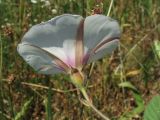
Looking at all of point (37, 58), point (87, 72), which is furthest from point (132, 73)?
point (37, 58)

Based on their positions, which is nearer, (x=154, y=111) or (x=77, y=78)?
(x=77, y=78)

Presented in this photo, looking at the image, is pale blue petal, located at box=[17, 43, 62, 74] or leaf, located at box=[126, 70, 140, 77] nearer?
pale blue petal, located at box=[17, 43, 62, 74]

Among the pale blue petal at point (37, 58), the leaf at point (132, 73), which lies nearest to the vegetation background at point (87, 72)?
the leaf at point (132, 73)

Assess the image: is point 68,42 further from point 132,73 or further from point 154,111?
point 132,73

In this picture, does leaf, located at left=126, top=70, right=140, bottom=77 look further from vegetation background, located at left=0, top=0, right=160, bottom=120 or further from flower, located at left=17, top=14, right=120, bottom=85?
flower, located at left=17, top=14, right=120, bottom=85

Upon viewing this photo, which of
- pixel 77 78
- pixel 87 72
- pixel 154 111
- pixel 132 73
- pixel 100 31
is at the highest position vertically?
pixel 100 31

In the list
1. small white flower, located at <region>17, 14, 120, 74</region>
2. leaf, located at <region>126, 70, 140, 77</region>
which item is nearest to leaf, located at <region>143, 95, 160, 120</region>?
small white flower, located at <region>17, 14, 120, 74</region>
